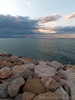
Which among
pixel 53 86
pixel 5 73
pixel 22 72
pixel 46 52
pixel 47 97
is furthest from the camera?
pixel 46 52

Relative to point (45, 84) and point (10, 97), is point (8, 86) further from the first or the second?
point (45, 84)

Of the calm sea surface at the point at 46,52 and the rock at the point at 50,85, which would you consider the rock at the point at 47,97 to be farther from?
the calm sea surface at the point at 46,52

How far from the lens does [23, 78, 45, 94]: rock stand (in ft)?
24.9

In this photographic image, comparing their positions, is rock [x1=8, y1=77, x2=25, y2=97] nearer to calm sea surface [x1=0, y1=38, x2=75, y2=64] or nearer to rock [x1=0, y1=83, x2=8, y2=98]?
rock [x1=0, y1=83, x2=8, y2=98]

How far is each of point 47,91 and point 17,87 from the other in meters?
1.66

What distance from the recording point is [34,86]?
7762 millimetres

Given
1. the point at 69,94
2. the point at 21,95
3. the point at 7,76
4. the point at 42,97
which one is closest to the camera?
the point at 42,97

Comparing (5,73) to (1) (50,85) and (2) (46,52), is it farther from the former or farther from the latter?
(2) (46,52)

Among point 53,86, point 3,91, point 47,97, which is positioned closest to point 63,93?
point 53,86

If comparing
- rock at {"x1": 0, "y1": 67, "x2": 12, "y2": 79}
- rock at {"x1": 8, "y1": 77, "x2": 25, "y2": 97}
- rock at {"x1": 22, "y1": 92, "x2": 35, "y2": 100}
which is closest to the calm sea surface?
rock at {"x1": 0, "y1": 67, "x2": 12, "y2": 79}

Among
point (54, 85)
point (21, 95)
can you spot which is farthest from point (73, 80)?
point (21, 95)

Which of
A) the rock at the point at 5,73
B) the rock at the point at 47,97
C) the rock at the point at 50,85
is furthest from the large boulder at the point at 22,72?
the rock at the point at 47,97

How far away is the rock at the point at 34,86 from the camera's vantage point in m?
7.59

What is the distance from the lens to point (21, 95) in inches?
298
